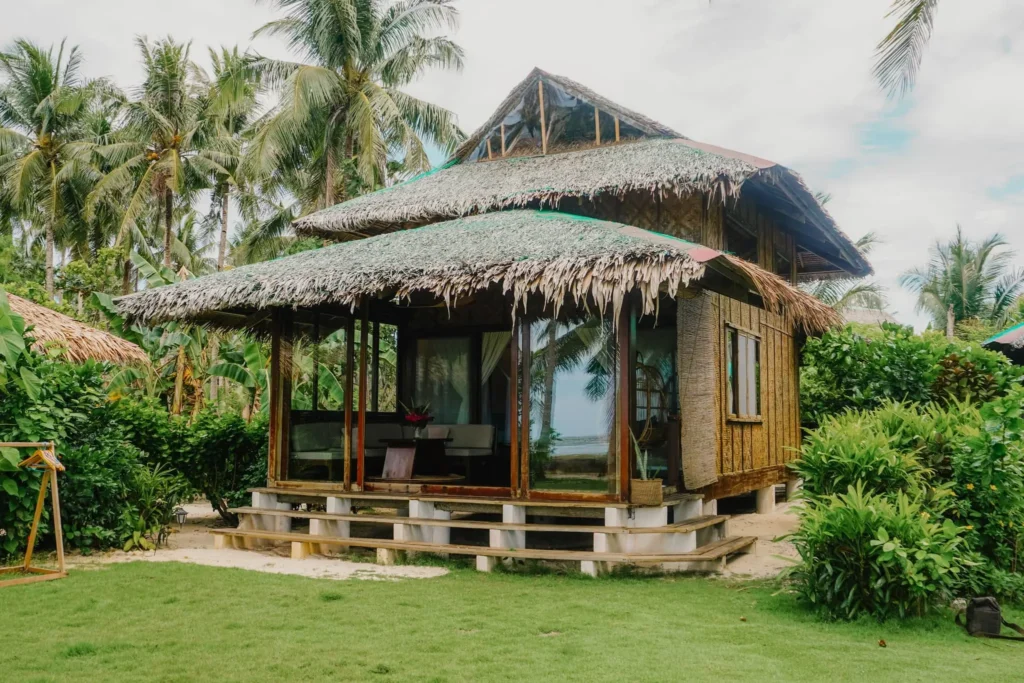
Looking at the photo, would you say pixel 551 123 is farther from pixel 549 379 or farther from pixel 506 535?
pixel 506 535

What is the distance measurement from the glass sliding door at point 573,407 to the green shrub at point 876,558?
6.79 ft

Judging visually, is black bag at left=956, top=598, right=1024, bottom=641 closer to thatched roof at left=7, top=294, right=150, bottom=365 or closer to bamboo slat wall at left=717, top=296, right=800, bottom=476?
bamboo slat wall at left=717, top=296, right=800, bottom=476

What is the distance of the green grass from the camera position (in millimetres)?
4395

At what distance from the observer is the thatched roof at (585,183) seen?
9727mm

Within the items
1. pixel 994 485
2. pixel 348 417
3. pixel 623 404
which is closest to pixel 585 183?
pixel 623 404

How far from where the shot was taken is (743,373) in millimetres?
9812

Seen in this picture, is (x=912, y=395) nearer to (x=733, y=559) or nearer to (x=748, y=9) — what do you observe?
(x=733, y=559)

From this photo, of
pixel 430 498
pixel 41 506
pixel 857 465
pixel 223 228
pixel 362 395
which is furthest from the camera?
pixel 223 228

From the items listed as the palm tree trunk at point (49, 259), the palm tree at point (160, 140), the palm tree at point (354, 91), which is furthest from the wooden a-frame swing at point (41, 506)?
the palm tree trunk at point (49, 259)

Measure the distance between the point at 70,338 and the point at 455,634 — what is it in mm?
6778

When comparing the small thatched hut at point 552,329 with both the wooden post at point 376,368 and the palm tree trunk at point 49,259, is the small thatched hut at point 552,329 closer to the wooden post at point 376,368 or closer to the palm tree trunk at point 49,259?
the wooden post at point 376,368

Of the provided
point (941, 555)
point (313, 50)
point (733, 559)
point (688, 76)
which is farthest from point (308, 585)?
point (313, 50)

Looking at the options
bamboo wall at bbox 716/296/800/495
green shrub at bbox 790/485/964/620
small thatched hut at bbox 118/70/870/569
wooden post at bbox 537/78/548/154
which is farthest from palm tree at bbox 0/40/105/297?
green shrub at bbox 790/485/964/620

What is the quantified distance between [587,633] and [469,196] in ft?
22.4
